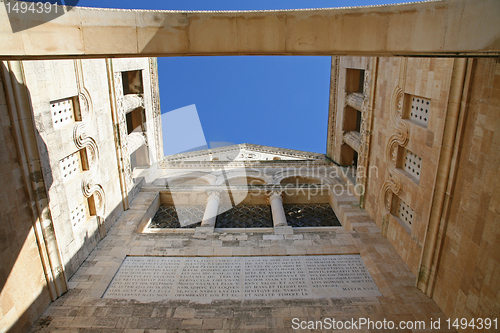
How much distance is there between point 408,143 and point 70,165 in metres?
9.91

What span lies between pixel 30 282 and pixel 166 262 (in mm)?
3336

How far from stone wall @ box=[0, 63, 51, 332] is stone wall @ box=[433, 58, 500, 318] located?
9477 mm

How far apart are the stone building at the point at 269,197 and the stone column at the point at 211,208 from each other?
0.25 feet

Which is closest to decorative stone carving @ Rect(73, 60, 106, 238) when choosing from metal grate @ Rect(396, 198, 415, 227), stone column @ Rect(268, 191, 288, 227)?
stone column @ Rect(268, 191, 288, 227)

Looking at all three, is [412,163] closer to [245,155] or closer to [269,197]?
[269,197]

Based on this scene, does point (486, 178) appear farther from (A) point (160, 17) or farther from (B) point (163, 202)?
(B) point (163, 202)

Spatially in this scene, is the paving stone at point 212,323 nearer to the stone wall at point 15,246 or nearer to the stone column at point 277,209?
the stone wall at point 15,246

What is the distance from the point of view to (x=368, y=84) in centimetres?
1225

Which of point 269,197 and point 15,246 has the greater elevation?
point 15,246

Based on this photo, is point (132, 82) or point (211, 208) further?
point (132, 82)

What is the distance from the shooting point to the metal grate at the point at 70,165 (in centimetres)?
870

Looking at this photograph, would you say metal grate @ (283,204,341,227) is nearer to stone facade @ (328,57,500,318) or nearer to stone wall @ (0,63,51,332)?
stone facade @ (328,57,500,318)

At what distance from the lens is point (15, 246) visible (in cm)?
669

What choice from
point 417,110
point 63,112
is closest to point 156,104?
point 63,112
